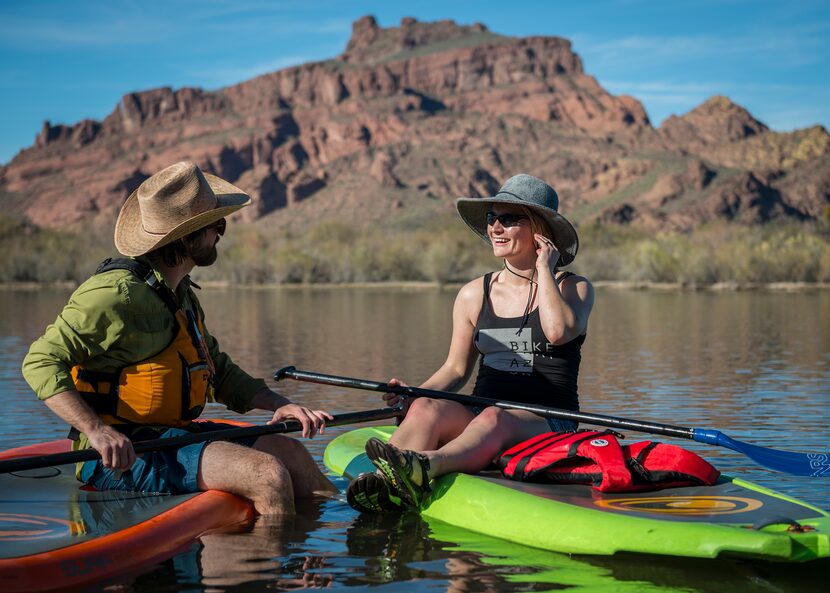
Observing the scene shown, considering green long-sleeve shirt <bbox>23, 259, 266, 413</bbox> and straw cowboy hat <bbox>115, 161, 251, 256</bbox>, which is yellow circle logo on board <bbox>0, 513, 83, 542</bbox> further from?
straw cowboy hat <bbox>115, 161, 251, 256</bbox>

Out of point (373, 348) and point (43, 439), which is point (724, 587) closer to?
point (43, 439)

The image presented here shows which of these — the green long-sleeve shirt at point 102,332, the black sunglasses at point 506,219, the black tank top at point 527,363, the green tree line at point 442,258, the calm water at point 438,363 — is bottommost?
the calm water at point 438,363

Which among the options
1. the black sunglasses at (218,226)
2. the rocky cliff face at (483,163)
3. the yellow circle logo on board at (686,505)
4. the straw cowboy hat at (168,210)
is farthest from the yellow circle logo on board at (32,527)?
the rocky cliff face at (483,163)

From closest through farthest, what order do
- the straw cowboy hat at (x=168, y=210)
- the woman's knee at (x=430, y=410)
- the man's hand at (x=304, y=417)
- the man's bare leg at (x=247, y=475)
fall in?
1. the straw cowboy hat at (x=168, y=210)
2. the man's bare leg at (x=247, y=475)
3. the man's hand at (x=304, y=417)
4. the woman's knee at (x=430, y=410)

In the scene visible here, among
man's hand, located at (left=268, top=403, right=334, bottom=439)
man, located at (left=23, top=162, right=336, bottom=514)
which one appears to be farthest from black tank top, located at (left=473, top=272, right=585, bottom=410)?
man, located at (left=23, top=162, right=336, bottom=514)

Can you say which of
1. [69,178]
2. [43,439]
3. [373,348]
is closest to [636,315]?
[373,348]

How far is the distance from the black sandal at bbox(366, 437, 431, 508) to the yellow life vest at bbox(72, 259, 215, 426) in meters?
0.97

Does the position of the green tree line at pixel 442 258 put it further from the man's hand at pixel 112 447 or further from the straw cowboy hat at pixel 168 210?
the man's hand at pixel 112 447

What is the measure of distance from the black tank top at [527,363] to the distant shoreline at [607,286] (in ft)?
204

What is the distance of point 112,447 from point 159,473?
0.70m

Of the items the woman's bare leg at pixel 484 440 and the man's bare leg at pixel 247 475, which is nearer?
the man's bare leg at pixel 247 475

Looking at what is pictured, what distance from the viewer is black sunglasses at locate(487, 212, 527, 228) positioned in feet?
20.6

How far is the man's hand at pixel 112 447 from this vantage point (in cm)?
470

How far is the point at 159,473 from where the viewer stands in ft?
17.6
